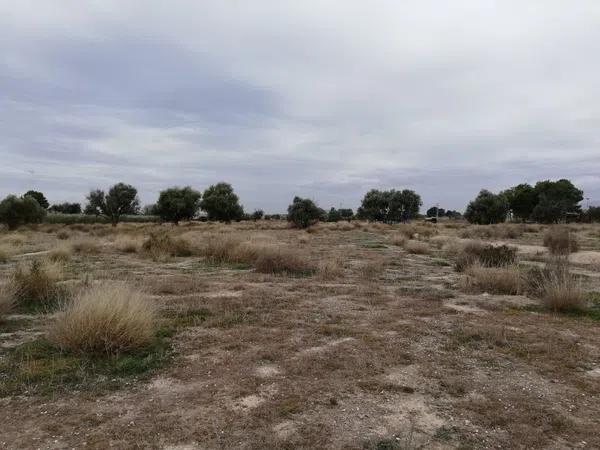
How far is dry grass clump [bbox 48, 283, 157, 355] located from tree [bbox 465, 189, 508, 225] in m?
58.3

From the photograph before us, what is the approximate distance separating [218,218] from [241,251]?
47.3 meters

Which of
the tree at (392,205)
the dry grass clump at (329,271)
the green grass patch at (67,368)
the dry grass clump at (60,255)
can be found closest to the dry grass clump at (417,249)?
the dry grass clump at (329,271)

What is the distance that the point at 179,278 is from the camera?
36.0 ft

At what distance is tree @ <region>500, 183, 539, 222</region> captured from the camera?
69.2 metres

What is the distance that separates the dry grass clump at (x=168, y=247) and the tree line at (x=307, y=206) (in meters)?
26.6

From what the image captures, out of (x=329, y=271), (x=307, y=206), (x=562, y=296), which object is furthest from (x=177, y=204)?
(x=562, y=296)

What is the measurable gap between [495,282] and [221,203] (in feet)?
171

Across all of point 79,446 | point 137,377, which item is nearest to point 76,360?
point 137,377

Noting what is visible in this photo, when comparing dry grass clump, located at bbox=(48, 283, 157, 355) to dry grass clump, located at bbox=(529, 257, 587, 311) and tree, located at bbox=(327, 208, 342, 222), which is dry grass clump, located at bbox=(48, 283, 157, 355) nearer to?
dry grass clump, located at bbox=(529, 257, 587, 311)

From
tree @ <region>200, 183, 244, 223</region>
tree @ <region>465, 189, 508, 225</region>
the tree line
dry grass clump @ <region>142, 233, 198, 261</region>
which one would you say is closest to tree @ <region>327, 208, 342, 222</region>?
the tree line

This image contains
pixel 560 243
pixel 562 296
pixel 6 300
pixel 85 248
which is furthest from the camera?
pixel 560 243

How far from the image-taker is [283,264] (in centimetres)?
1248

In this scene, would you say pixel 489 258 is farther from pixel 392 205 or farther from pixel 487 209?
pixel 392 205

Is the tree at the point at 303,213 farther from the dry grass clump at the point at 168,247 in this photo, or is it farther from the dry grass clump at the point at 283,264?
the dry grass clump at the point at 283,264
